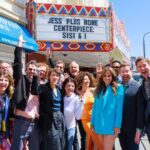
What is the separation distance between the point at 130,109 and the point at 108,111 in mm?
362

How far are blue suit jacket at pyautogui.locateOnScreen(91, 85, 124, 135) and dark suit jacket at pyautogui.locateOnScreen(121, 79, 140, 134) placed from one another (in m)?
0.15

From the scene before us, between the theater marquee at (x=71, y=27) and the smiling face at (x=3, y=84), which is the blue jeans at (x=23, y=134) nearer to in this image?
the smiling face at (x=3, y=84)

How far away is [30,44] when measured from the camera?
1084 centimetres

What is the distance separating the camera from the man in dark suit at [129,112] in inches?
184

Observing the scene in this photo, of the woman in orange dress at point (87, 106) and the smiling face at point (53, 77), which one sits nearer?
the smiling face at point (53, 77)

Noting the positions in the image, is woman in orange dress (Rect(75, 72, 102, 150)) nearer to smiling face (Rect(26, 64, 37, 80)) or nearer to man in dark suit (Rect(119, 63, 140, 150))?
man in dark suit (Rect(119, 63, 140, 150))

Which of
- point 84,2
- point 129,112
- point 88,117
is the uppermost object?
point 84,2

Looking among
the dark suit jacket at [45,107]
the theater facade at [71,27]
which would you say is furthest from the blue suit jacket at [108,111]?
the theater facade at [71,27]

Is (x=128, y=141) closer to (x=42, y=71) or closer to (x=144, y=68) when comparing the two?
(x=144, y=68)

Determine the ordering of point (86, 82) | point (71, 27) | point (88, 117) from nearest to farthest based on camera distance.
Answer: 1. point (88, 117)
2. point (86, 82)
3. point (71, 27)

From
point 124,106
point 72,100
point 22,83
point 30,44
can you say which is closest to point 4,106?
point 22,83

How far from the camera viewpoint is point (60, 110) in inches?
187

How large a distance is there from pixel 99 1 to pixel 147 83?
562 inches

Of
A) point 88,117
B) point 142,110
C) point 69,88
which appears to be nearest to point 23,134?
point 69,88
